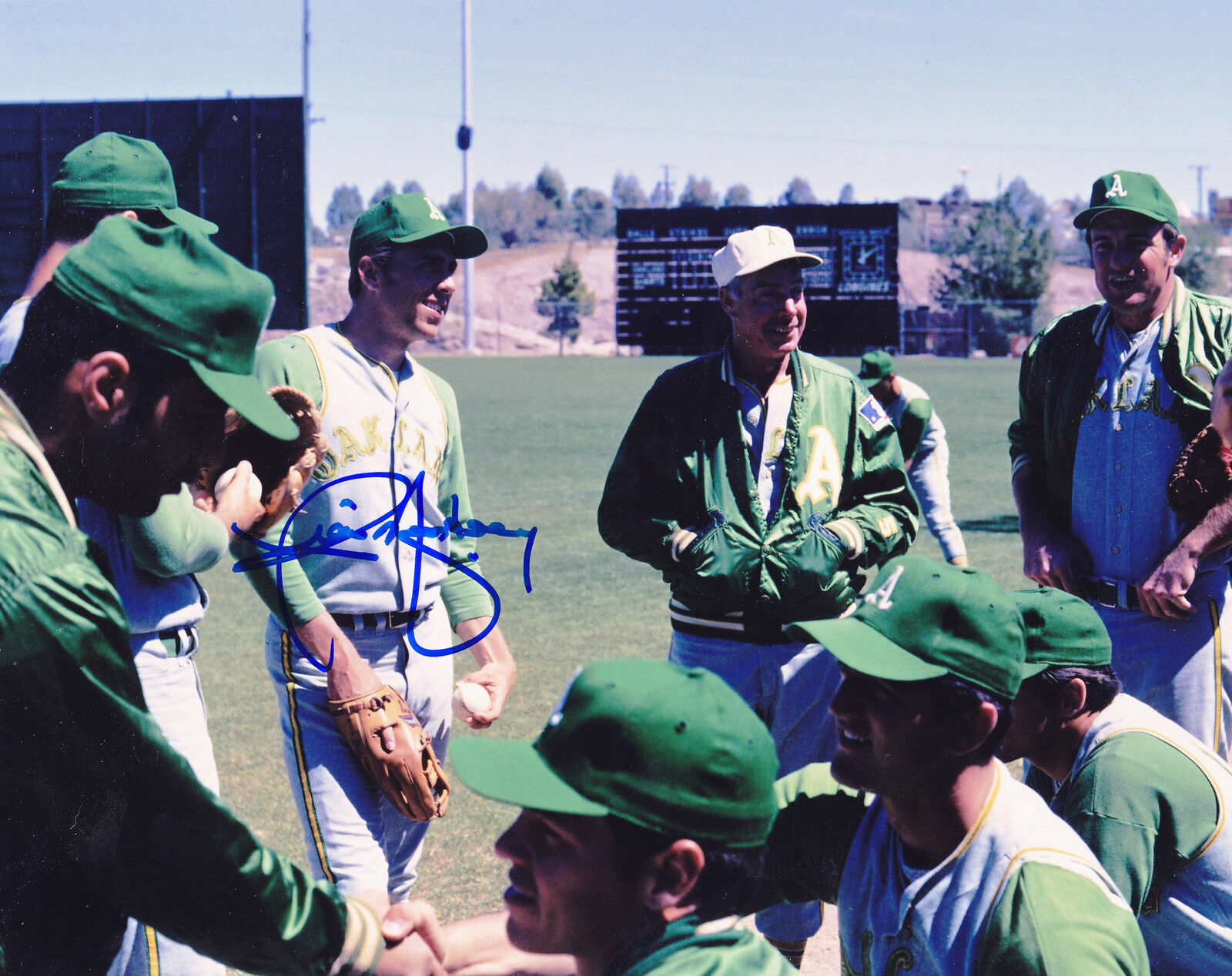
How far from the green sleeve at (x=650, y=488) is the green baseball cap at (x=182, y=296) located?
2163 millimetres

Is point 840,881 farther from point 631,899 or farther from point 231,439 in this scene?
point 231,439

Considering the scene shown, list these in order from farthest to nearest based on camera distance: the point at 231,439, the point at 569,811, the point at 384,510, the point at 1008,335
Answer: the point at 1008,335 → the point at 384,510 → the point at 231,439 → the point at 569,811

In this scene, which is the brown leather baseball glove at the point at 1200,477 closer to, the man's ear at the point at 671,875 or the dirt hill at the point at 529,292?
the man's ear at the point at 671,875

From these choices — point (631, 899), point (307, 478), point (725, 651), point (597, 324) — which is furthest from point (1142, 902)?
point (597, 324)

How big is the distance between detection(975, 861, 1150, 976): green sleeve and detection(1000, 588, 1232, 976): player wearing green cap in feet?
1.34

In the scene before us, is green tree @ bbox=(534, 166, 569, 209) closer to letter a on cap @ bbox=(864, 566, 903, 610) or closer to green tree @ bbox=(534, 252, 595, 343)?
green tree @ bbox=(534, 252, 595, 343)

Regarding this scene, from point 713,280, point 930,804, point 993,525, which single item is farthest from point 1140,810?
point 713,280

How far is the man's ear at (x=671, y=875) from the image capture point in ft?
6.06

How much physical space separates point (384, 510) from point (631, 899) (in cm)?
193

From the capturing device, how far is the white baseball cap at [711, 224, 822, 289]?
4156mm

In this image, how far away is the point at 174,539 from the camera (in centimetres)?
282

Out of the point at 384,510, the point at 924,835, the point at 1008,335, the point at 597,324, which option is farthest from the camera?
the point at 597,324

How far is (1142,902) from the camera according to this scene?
2625 mm

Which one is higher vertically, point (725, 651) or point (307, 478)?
point (307, 478)
